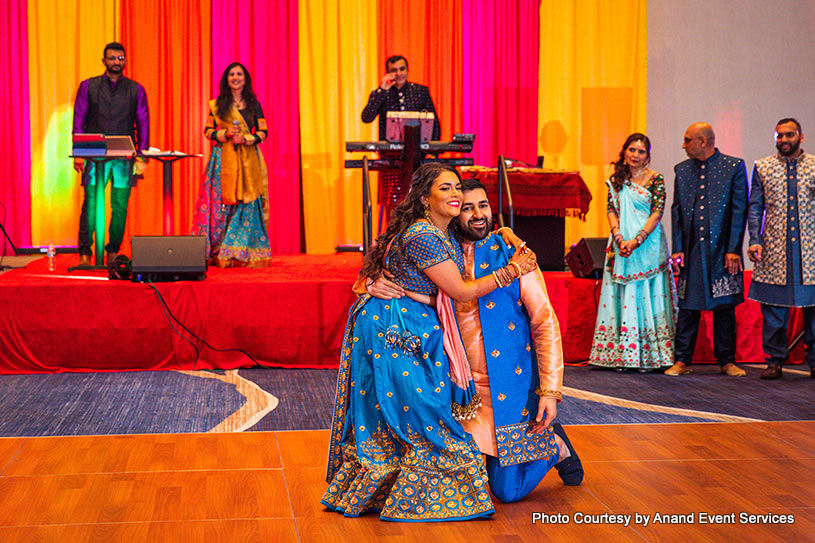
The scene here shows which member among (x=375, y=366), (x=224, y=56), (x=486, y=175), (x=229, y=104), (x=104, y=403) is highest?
(x=224, y=56)

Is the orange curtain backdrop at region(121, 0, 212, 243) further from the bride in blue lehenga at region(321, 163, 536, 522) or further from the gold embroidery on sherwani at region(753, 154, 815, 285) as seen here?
the bride in blue lehenga at region(321, 163, 536, 522)

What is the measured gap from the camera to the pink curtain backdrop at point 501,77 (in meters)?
8.32

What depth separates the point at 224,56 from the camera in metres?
7.90

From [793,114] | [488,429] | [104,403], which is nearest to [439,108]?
[793,114]

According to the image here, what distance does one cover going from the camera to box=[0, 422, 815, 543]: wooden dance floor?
257cm

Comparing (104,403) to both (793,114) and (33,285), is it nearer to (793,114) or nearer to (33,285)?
(33,285)

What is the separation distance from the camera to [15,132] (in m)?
7.71

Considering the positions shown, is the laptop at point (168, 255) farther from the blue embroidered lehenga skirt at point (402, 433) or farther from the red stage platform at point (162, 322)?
the blue embroidered lehenga skirt at point (402, 433)

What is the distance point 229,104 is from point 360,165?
1094mm

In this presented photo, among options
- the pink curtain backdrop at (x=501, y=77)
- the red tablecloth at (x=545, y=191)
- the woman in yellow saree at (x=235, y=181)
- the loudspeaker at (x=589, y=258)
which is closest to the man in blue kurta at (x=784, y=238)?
the loudspeaker at (x=589, y=258)

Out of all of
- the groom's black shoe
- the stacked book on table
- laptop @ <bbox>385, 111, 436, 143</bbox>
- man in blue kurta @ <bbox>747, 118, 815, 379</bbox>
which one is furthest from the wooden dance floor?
the stacked book on table

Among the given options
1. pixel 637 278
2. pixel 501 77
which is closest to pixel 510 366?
pixel 637 278

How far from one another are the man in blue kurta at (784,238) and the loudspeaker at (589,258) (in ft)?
2.80

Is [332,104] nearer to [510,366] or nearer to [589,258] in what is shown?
[589,258]
